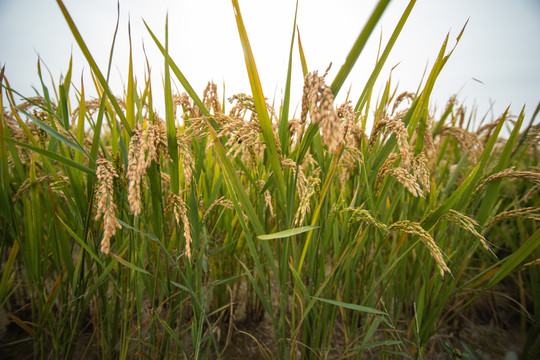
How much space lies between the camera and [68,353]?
A: 1.08 metres

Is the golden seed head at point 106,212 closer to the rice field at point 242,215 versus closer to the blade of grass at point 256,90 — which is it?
the rice field at point 242,215

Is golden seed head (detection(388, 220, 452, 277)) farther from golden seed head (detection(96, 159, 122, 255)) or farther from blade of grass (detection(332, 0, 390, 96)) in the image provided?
golden seed head (detection(96, 159, 122, 255))

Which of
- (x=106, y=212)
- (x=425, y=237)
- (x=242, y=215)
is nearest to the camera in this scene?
(x=106, y=212)

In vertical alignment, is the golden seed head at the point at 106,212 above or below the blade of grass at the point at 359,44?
below

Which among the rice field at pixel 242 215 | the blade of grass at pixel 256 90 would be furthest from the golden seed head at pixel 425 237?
→ the blade of grass at pixel 256 90

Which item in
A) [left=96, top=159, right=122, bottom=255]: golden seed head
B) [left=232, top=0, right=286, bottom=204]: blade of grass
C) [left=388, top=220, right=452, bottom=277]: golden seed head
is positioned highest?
[left=232, top=0, right=286, bottom=204]: blade of grass

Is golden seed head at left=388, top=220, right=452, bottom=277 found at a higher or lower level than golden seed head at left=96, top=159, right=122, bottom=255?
lower

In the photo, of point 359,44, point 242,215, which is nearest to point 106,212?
point 242,215

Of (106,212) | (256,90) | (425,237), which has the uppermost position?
(256,90)

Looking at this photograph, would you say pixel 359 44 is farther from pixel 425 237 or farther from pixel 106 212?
pixel 106 212

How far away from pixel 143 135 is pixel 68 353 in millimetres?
1209

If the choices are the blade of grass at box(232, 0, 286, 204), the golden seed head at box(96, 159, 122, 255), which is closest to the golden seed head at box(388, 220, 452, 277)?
the blade of grass at box(232, 0, 286, 204)

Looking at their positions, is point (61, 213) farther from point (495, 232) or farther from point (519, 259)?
point (495, 232)

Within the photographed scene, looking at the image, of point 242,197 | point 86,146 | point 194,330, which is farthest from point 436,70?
point 86,146
